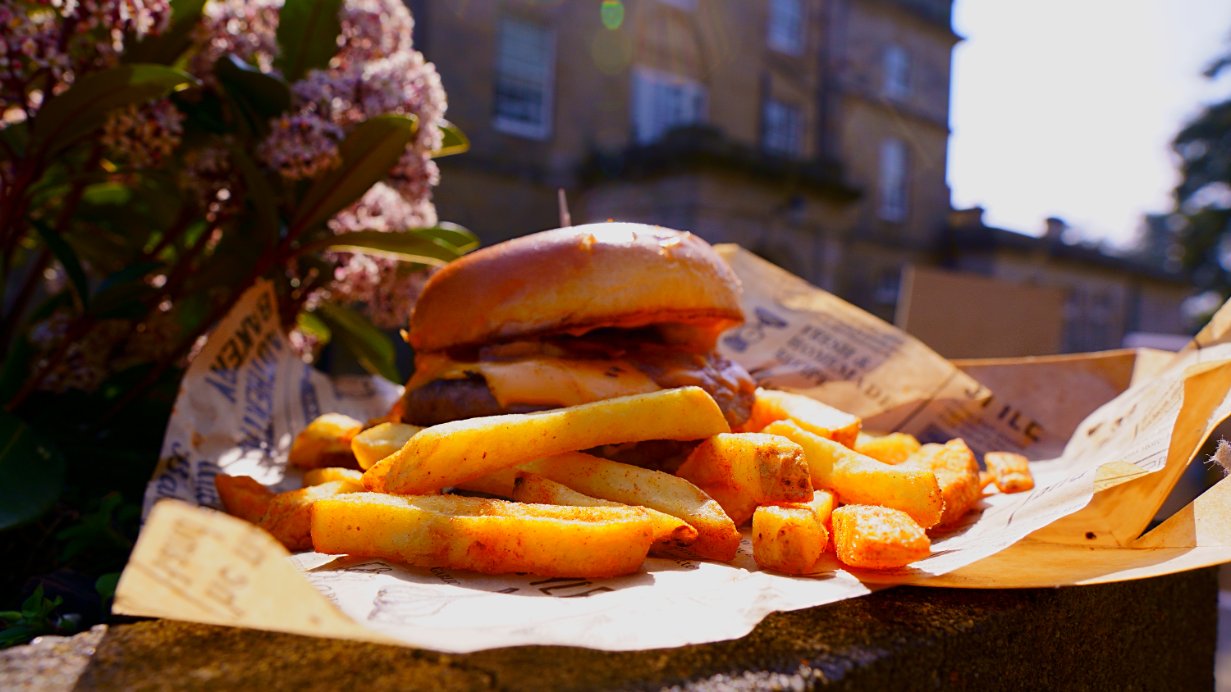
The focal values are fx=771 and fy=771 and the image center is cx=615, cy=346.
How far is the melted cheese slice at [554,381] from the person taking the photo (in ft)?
5.52

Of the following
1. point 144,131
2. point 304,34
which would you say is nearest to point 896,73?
point 304,34

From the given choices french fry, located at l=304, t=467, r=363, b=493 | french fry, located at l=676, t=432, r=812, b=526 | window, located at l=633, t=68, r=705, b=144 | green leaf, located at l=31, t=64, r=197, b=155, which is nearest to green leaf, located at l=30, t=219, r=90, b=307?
green leaf, located at l=31, t=64, r=197, b=155

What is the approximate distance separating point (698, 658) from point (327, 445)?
1280 mm

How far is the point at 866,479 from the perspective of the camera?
57.7 inches

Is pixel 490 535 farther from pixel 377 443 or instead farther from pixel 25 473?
pixel 25 473

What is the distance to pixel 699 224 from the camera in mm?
12352

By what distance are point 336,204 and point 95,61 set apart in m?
0.67

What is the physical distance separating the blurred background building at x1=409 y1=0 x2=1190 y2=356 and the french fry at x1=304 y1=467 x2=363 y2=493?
32.5 ft

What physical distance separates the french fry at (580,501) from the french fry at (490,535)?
4cm

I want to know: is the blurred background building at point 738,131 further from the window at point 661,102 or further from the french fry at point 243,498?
the french fry at point 243,498

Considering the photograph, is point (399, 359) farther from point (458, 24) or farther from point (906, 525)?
point (906, 525)

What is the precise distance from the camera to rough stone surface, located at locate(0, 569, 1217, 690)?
83 cm

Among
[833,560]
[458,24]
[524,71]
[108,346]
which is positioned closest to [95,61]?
[108,346]

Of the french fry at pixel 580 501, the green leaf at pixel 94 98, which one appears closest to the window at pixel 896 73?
the green leaf at pixel 94 98
